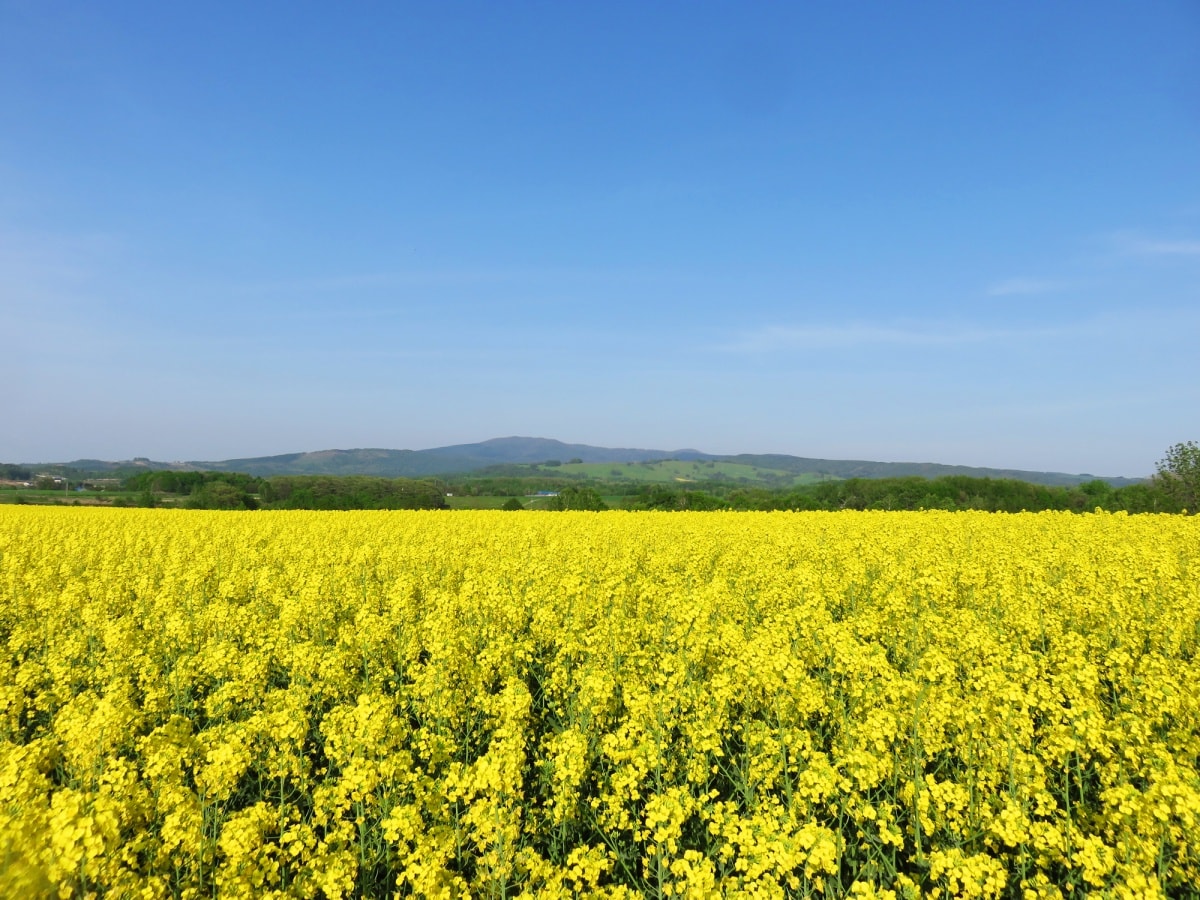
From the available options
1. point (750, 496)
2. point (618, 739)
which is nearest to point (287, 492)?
point (750, 496)

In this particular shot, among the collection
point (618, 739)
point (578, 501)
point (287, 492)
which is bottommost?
point (578, 501)

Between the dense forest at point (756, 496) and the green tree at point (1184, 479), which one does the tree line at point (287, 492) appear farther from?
the green tree at point (1184, 479)

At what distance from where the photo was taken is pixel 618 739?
643cm

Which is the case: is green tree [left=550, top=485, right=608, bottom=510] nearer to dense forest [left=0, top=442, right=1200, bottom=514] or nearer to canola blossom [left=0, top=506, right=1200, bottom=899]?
dense forest [left=0, top=442, right=1200, bottom=514]

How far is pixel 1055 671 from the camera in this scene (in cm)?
910

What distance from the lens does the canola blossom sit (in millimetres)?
4926

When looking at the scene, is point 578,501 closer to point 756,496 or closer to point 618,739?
point 756,496

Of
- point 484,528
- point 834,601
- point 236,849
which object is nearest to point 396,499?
point 484,528

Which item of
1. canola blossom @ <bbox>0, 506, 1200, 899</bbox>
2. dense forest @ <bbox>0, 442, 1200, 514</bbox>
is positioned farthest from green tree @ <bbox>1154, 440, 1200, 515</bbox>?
canola blossom @ <bbox>0, 506, 1200, 899</bbox>

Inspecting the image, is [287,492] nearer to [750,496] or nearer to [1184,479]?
[750,496]

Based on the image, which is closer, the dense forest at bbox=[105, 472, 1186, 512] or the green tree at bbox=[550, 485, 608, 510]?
the dense forest at bbox=[105, 472, 1186, 512]

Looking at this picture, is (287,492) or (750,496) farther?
(287,492)

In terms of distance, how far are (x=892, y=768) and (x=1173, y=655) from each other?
7.74 meters

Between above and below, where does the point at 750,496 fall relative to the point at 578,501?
above
